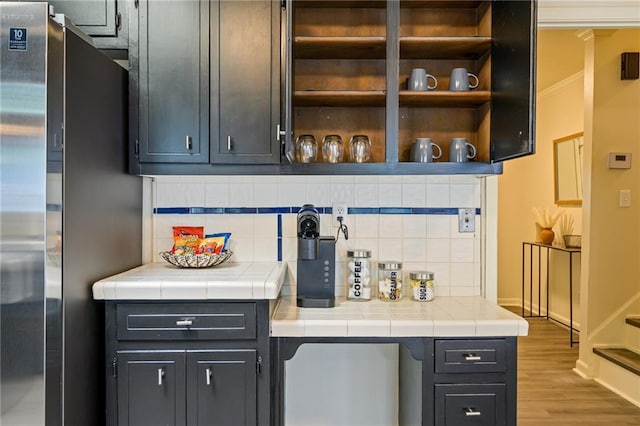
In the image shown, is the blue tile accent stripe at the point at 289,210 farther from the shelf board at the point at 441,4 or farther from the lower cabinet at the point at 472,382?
the shelf board at the point at 441,4

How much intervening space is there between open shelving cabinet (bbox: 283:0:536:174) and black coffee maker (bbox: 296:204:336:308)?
247 millimetres

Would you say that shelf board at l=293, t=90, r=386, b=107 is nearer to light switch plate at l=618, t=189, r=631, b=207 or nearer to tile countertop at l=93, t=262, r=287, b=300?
tile countertop at l=93, t=262, r=287, b=300

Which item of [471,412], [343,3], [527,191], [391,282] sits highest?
[343,3]

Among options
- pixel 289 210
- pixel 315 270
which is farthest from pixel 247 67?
pixel 315 270

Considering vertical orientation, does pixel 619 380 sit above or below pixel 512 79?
below

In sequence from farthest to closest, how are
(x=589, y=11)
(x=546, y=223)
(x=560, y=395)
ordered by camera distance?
1. (x=546, y=223)
2. (x=560, y=395)
3. (x=589, y=11)

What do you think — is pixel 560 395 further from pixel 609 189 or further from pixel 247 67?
pixel 247 67

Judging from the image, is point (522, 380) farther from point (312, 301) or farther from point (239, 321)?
point (239, 321)

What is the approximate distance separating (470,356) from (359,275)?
59 centimetres

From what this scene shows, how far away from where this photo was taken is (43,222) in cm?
135

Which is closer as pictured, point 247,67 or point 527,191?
point 247,67

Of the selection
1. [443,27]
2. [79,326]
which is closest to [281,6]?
[443,27]

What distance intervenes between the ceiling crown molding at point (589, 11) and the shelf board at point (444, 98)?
1.95 feet

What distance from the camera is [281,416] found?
5.95 ft
